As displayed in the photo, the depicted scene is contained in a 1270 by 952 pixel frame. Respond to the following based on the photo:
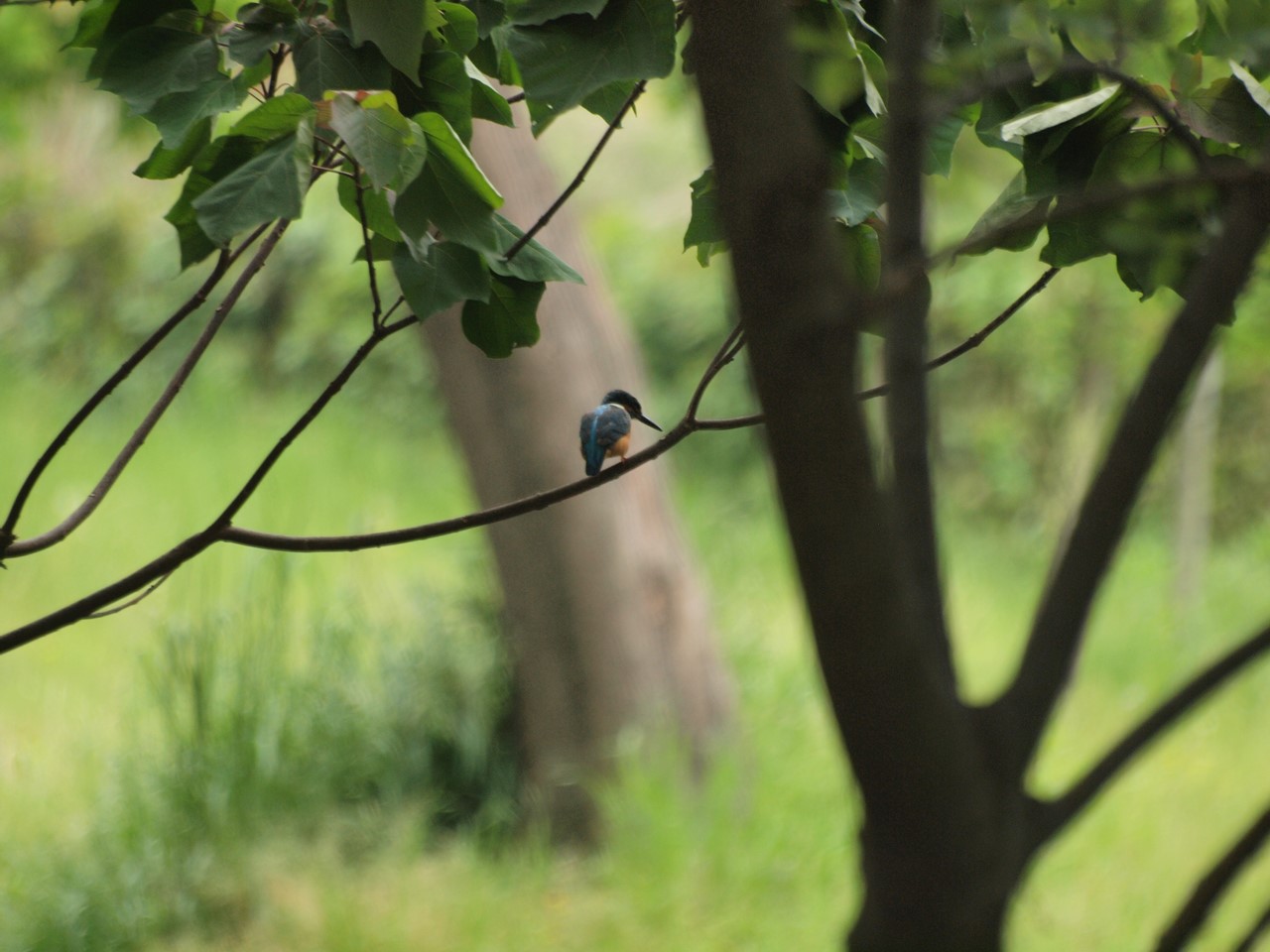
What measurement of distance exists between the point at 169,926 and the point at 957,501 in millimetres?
5242

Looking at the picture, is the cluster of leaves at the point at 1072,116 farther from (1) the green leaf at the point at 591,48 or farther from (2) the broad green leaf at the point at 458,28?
(2) the broad green leaf at the point at 458,28

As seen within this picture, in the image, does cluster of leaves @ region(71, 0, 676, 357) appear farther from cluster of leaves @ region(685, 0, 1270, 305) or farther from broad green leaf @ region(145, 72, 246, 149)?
cluster of leaves @ region(685, 0, 1270, 305)

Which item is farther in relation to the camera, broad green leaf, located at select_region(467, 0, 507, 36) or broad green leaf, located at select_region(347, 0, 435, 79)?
broad green leaf, located at select_region(467, 0, 507, 36)

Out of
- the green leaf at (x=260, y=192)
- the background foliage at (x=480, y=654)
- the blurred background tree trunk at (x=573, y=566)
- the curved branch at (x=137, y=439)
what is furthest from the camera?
the blurred background tree trunk at (x=573, y=566)

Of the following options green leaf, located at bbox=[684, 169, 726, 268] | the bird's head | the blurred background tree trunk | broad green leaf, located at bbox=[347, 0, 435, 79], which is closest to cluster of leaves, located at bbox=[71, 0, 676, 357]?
broad green leaf, located at bbox=[347, 0, 435, 79]

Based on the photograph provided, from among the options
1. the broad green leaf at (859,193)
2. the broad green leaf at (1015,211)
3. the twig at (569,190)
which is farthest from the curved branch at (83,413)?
the broad green leaf at (1015,211)

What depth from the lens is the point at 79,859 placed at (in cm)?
309

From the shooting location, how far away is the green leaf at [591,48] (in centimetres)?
81

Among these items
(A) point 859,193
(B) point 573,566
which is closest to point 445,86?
(A) point 859,193

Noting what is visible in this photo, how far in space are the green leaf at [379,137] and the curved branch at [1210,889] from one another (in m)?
0.78

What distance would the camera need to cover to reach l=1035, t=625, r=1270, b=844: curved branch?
1124 mm

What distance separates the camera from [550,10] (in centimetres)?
79

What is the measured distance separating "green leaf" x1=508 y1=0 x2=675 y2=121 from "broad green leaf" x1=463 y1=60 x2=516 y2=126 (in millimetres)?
102

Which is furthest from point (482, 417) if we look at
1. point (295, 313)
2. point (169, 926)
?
point (295, 313)
